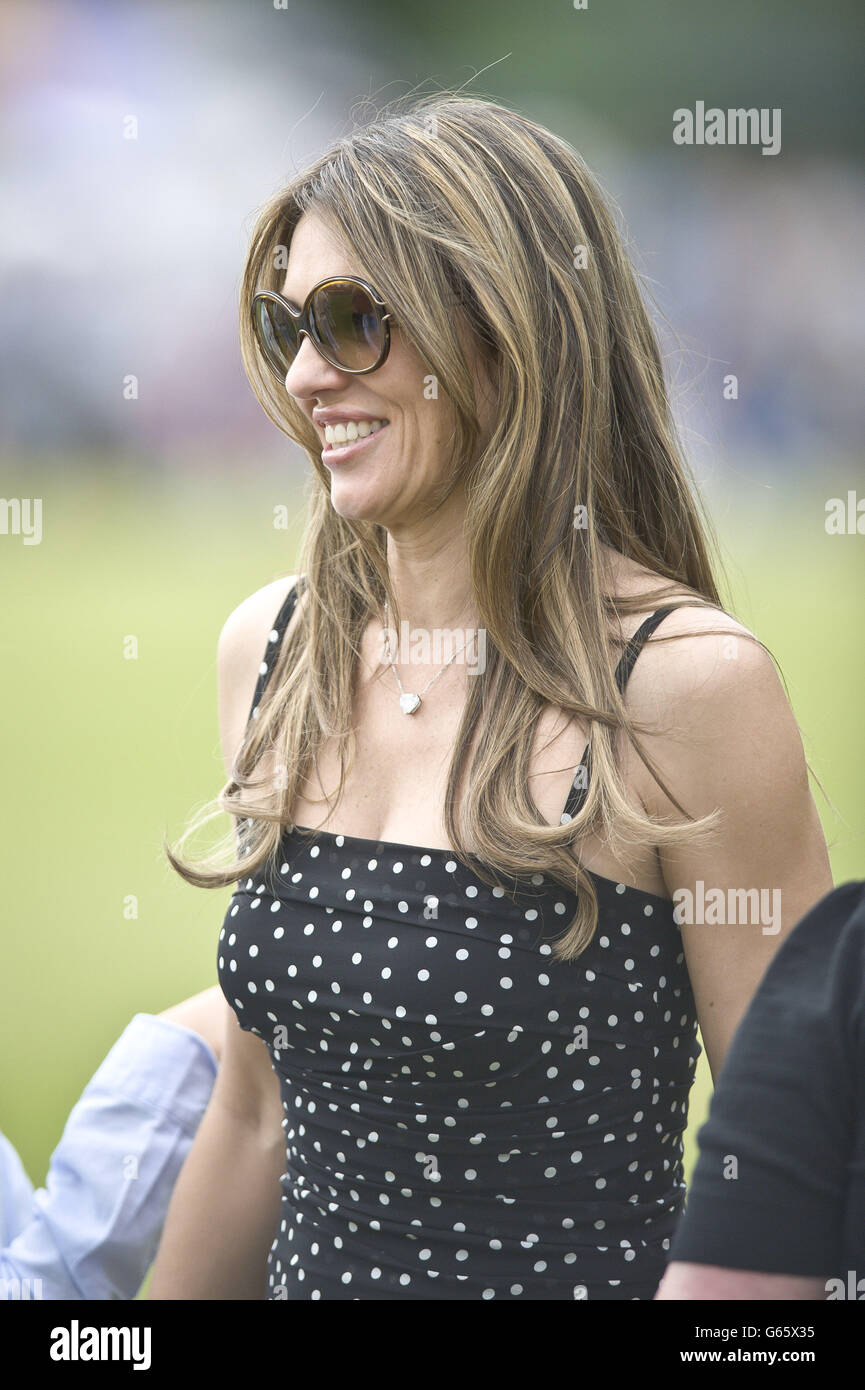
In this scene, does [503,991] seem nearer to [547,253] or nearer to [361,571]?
[361,571]

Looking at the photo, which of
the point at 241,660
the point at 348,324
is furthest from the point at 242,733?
the point at 348,324

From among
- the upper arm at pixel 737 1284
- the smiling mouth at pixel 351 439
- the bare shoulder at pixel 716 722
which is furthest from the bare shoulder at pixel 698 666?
the upper arm at pixel 737 1284

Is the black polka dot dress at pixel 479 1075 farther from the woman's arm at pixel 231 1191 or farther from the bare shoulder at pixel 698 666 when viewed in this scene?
the woman's arm at pixel 231 1191

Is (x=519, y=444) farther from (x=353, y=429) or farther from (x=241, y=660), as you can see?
(x=241, y=660)

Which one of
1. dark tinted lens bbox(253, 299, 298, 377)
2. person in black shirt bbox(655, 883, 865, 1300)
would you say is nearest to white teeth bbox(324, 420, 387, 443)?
dark tinted lens bbox(253, 299, 298, 377)

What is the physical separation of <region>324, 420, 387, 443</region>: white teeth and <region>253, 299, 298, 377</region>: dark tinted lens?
13 centimetres

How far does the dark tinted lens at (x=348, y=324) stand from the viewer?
129 centimetres

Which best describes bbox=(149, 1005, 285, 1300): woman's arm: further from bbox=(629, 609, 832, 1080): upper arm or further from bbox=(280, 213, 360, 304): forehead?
bbox=(280, 213, 360, 304): forehead

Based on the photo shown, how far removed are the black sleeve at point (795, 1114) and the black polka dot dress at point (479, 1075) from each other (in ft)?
1.74

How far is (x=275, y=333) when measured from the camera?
1.44 m

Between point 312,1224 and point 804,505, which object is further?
point 804,505

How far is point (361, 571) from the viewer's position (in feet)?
5.13

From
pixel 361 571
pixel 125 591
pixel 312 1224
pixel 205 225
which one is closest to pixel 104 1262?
pixel 312 1224
